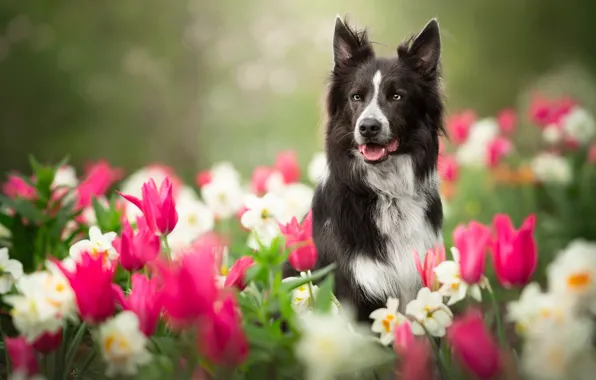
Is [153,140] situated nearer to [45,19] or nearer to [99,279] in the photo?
[45,19]

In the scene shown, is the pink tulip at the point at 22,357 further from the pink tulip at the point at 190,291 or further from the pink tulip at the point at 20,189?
the pink tulip at the point at 20,189

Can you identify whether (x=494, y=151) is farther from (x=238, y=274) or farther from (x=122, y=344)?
(x=122, y=344)

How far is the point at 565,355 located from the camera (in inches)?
58.0

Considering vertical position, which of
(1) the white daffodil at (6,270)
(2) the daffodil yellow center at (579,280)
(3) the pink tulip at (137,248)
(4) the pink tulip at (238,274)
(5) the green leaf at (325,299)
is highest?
(1) the white daffodil at (6,270)

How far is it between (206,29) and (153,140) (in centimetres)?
172

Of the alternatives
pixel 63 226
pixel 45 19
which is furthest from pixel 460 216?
pixel 45 19

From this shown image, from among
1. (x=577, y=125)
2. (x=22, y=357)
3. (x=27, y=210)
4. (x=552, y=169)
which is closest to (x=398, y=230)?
(x=22, y=357)

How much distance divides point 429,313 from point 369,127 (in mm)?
1074

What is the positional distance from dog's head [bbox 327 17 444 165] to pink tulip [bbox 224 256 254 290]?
3.52 feet

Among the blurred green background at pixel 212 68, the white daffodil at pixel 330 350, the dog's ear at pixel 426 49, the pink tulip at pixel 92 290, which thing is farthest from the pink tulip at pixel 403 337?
the blurred green background at pixel 212 68

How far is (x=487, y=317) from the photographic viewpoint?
2.29 metres

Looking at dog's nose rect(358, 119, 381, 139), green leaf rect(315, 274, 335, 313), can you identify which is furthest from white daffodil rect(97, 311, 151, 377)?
dog's nose rect(358, 119, 381, 139)

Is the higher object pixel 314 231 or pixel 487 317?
pixel 314 231

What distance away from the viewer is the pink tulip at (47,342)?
188 cm
